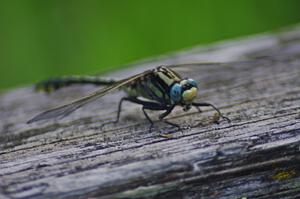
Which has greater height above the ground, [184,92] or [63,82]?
[63,82]

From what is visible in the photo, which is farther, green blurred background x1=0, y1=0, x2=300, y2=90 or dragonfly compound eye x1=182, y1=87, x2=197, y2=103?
green blurred background x1=0, y1=0, x2=300, y2=90

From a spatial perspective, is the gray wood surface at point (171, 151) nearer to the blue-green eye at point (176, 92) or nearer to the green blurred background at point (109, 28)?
the blue-green eye at point (176, 92)

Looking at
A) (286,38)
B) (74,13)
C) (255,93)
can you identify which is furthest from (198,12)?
(255,93)

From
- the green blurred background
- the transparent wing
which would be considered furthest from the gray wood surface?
the green blurred background

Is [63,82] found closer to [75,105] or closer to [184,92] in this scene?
[75,105]

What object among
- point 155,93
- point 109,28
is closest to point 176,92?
point 155,93

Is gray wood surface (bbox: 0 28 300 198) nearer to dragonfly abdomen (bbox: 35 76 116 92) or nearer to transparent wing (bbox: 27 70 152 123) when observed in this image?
transparent wing (bbox: 27 70 152 123)

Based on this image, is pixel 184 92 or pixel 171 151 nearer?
pixel 171 151

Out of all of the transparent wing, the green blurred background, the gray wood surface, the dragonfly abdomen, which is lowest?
the gray wood surface
